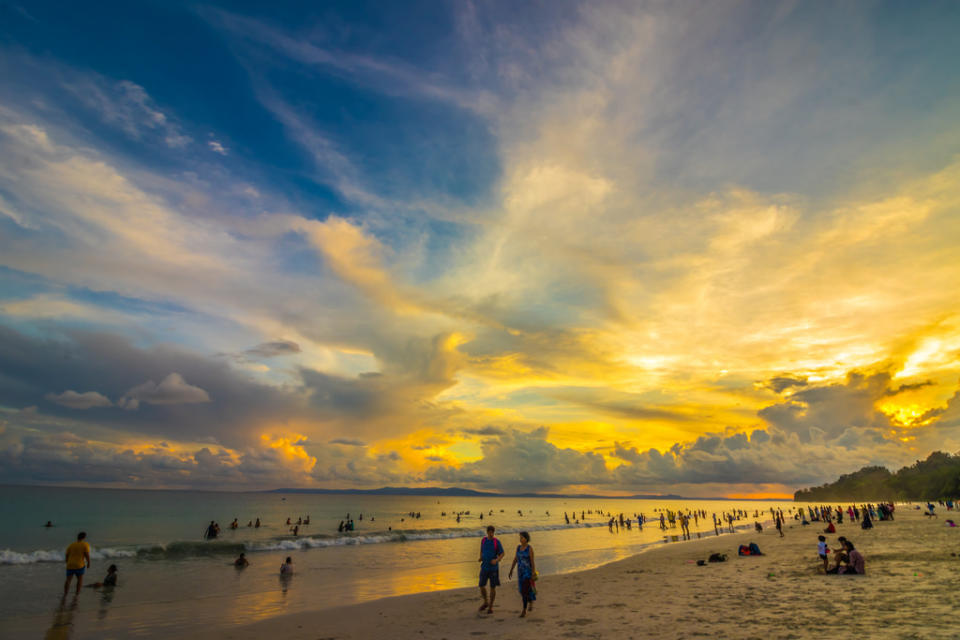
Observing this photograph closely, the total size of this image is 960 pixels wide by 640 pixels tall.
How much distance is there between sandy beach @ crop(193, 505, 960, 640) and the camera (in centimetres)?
1106

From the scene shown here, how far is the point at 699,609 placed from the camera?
45.3ft

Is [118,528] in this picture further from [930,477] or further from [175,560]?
[930,477]

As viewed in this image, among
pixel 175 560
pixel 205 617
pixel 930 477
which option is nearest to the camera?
pixel 205 617

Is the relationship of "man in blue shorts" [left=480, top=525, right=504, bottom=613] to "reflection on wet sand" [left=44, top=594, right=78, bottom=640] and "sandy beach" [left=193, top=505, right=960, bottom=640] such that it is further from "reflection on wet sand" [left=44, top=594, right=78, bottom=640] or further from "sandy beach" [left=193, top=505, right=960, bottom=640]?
"reflection on wet sand" [left=44, top=594, right=78, bottom=640]

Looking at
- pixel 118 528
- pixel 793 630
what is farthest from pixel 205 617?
pixel 118 528

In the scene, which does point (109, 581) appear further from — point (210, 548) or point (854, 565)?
point (854, 565)

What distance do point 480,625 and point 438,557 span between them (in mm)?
27260

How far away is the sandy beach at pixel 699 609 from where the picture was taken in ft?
36.3

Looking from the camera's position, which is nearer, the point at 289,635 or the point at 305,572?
the point at 289,635

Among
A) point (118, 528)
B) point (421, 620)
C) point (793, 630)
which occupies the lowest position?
point (118, 528)

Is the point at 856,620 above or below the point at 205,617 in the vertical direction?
above

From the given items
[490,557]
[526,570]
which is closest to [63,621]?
[490,557]

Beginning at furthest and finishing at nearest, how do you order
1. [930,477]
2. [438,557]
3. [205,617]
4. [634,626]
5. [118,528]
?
[930,477] → [118,528] → [438,557] → [205,617] → [634,626]

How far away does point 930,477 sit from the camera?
5404 inches
